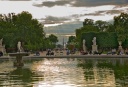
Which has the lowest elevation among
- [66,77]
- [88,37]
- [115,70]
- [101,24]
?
[88,37]

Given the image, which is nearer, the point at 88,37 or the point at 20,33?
the point at 88,37

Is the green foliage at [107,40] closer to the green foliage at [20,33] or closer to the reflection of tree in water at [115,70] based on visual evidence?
the green foliage at [20,33]

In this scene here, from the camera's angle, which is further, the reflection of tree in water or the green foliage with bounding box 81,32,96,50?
the green foliage with bounding box 81,32,96,50

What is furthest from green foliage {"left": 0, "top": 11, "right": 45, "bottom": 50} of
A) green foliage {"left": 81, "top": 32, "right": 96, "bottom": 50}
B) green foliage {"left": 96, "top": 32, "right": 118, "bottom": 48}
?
green foliage {"left": 96, "top": 32, "right": 118, "bottom": 48}

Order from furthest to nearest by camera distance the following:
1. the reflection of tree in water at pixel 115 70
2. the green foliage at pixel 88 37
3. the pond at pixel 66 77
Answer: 1. the green foliage at pixel 88 37
2. the reflection of tree in water at pixel 115 70
3. the pond at pixel 66 77

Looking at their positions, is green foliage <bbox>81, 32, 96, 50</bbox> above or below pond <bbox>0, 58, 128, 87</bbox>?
below

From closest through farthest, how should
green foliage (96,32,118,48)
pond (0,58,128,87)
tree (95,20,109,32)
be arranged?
pond (0,58,128,87) < green foliage (96,32,118,48) < tree (95,20,109,32)

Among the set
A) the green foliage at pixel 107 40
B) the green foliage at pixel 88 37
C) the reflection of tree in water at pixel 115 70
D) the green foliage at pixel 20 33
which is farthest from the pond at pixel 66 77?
the green foliage at pixel 20 33

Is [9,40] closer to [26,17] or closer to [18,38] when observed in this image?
[18,38]

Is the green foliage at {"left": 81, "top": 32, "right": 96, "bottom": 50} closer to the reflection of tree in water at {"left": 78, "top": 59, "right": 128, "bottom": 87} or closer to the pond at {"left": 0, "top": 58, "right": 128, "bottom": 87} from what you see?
the reflection of tree in water at {"left": 78, "top": 59, "right": 128, "bottom": 87}

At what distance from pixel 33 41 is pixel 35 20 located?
600 inches

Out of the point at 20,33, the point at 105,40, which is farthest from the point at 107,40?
the point at 20,33

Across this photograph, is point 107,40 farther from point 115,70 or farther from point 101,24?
point 101,24

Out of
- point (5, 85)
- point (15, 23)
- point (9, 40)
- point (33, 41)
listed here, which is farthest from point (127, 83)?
point (15, 23)
